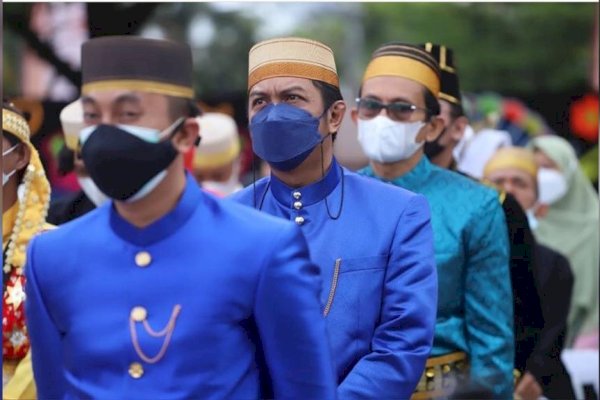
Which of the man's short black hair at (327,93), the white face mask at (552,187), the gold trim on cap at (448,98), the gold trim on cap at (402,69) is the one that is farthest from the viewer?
the white face mask at (552,187)

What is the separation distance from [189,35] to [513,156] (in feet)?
69.5

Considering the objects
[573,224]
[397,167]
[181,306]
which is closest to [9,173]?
[397,167]

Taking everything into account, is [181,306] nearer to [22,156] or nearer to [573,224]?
[22,156]

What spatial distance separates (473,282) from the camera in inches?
214

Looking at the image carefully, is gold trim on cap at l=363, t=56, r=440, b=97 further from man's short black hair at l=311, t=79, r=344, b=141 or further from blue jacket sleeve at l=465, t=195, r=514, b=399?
man's short black hair at l=311, t=79, r=344, b=141

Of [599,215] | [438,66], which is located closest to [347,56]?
[599,215]

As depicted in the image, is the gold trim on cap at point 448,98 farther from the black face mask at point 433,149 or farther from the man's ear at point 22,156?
the man's ear at point 22,156

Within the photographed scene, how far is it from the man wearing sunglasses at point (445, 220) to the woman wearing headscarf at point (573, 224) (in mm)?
3462

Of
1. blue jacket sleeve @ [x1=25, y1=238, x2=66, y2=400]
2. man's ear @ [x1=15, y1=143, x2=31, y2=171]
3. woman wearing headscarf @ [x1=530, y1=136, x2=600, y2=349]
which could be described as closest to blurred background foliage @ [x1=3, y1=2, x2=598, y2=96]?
woman wearing headscarf @ [x1=530, y1=136, x2=600, y2=349]

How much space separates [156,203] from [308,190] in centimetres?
101

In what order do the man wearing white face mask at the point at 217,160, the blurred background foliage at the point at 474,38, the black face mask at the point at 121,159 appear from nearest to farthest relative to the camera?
the black face mask at the point at 121,159 < the man wearing white face mask at the point at 217,160 < the blurred background foliage at the point at 474,38

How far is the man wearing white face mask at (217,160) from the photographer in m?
9.53

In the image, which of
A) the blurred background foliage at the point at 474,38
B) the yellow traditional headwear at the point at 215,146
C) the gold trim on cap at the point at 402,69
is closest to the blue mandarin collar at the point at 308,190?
the gold trim on cap at the point at 402,69

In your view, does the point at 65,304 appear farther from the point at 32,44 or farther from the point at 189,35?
the point at 189,35
